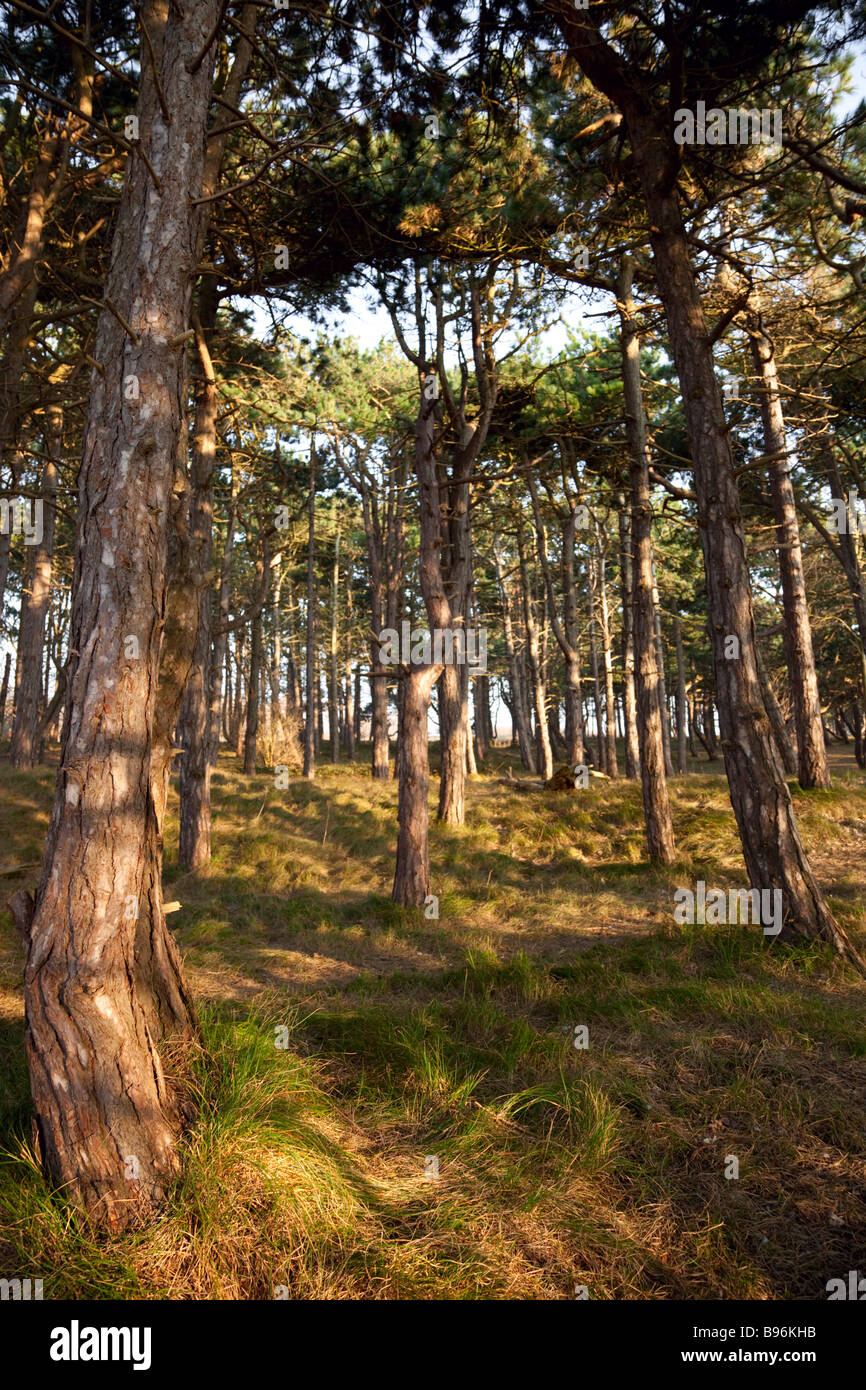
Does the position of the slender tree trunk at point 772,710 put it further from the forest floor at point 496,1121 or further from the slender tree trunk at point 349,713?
the slender tree trunk at point 349,713

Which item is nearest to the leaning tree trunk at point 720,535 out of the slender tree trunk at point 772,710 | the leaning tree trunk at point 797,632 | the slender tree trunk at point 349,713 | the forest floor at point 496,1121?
the slender tree trunk at point 772,710

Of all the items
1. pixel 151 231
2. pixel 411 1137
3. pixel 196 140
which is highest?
pixel 196 140

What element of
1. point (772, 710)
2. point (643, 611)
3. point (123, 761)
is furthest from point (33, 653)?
point (772, 710)

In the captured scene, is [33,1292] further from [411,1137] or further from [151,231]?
[151,231]

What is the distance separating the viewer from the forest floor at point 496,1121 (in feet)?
8.76

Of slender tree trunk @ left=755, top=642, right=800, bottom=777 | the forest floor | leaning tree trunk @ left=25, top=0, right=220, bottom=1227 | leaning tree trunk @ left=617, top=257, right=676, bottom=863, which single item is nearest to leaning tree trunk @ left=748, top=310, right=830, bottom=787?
slender tree trunk @ left=755, top=642, right=800, bottom=777

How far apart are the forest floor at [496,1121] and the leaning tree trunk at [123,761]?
24 centimetres

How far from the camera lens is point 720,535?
6.72 m

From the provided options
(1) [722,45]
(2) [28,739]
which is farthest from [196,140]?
(2) [28,739]

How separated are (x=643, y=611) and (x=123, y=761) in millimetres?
9175

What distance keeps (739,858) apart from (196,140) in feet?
31.5

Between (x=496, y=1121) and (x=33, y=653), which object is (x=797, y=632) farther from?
(x=33, y=653)

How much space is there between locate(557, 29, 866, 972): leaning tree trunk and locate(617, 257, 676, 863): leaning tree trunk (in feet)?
9.39

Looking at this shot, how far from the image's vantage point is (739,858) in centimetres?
946
